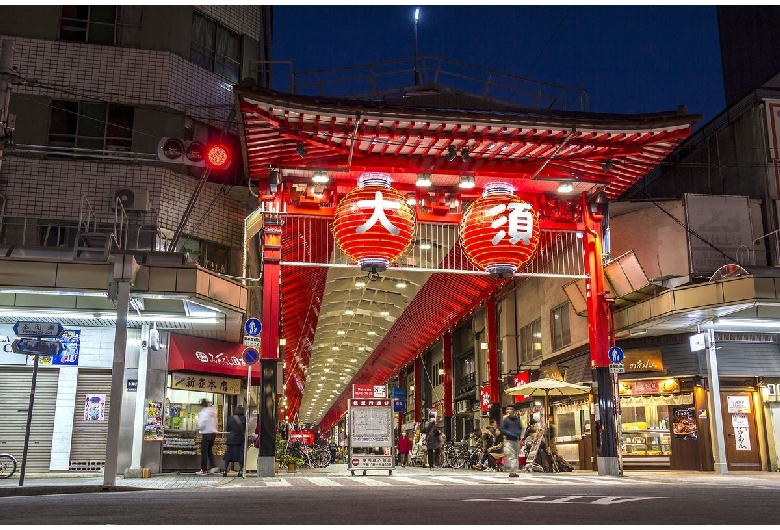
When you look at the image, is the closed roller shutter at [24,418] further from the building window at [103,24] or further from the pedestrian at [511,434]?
the pedestrian at [511,434]

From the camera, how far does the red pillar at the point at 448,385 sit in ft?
131

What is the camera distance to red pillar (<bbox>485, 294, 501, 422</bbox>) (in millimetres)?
32500

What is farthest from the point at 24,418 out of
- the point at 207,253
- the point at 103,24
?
the point at 103,24

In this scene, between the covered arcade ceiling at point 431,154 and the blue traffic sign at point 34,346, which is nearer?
the blue traffic sign at point 34,346

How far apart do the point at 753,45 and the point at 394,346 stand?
2481 centimetres

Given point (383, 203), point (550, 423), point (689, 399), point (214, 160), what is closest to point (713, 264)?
point (689, 399)

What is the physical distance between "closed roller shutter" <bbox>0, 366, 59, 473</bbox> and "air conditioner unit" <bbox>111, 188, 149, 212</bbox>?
17.2ft

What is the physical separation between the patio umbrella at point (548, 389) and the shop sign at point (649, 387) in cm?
127

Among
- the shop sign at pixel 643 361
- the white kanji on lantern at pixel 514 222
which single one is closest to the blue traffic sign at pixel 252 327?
the white kanji on lantern at pixel 514 222

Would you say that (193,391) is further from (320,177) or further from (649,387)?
(649,387)

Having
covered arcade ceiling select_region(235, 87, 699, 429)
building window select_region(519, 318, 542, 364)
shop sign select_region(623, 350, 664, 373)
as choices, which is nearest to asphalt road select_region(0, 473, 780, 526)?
covered arcade ceiling select_region(235, 87, 699, 429)

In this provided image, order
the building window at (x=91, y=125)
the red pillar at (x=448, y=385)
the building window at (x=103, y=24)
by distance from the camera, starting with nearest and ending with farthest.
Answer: the building window at (x=91, y=125), the building window at (x=103, y=24), the red pillar at (x=448, y=385)

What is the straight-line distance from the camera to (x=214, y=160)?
A: 21891 mm

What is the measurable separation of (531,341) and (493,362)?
2.36m
